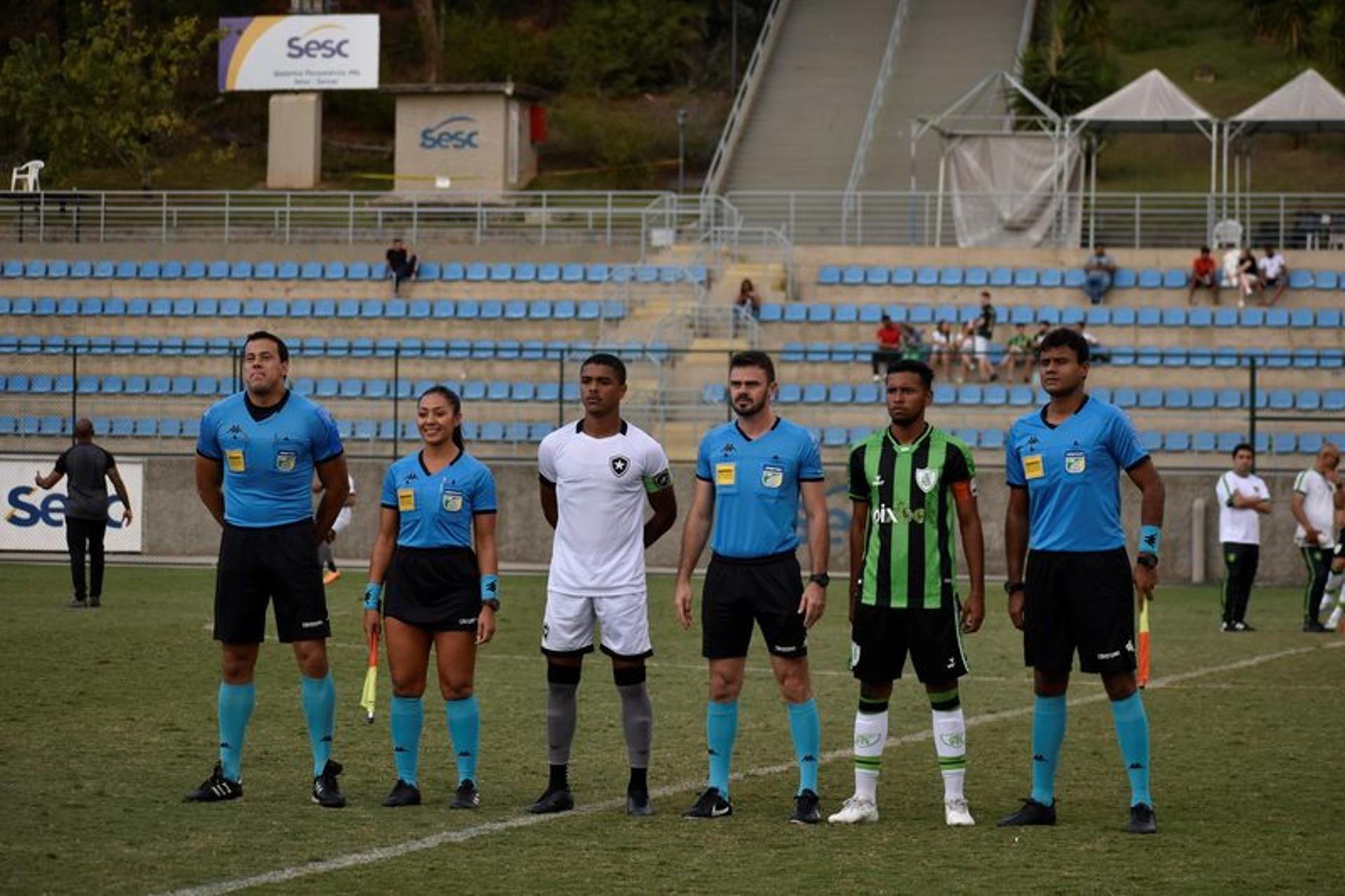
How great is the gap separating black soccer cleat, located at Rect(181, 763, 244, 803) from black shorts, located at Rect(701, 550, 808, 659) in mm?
2265

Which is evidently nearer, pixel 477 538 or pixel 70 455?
pixel 477 538

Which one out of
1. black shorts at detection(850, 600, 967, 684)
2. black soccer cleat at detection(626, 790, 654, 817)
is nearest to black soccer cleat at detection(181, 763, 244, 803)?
black soccer cleat at detection(626, 790, 654, 817)

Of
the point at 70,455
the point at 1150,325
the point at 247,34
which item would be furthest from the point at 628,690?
the point at 247,34

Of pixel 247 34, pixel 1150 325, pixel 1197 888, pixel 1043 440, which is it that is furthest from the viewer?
pixel 247 34

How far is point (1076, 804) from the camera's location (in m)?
10.5

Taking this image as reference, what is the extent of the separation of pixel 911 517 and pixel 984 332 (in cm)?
2371

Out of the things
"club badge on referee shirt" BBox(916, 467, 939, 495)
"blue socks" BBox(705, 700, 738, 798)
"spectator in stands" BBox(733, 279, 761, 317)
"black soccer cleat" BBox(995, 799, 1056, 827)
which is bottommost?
"black soccer cleat" BBox(995, 799, 1056, 827)

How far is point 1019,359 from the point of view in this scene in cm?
3173

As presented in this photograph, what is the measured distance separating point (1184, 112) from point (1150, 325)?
663cm

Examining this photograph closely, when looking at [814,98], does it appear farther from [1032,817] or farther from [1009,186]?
[1032,817]

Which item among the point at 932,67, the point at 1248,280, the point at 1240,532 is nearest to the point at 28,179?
the point at 932,67

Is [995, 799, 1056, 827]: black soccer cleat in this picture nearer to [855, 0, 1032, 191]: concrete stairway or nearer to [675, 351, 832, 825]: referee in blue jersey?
[675, 351, 832, 825]: referee in blue jersey

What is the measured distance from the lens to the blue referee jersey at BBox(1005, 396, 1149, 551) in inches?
387

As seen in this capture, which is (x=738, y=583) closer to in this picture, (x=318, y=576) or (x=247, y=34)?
(x=318, y=576)
